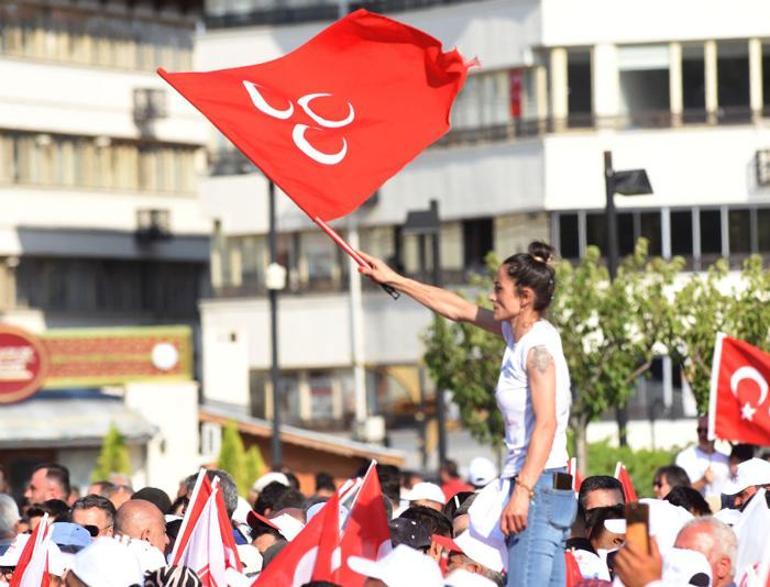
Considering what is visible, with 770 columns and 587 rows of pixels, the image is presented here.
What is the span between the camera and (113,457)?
49062 millimetres

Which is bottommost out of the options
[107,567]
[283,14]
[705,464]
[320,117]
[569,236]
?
[705,464]

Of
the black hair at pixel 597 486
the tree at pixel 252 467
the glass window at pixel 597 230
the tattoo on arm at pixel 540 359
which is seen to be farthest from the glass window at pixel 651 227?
the tattoo on arm at pixel 540 359

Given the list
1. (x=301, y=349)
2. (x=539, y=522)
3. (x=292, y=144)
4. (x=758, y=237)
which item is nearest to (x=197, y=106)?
(x=292, y=144)

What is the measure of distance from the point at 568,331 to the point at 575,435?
1.87 meters

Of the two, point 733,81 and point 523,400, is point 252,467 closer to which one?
point 733,81

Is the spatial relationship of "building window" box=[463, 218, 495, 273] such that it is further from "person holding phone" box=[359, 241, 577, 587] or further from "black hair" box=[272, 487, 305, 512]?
"person holding phone" box=[359, 241, 577, 587]

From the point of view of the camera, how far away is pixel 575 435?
3491 cm

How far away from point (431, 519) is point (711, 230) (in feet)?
122

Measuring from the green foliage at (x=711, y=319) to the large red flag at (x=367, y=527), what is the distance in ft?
63.1

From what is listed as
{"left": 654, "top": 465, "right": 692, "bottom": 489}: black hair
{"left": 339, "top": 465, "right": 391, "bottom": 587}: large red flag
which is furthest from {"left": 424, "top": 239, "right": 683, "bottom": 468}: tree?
{"left": 339, "top": 465, "right": 391, "bottom": 587}: large red flag

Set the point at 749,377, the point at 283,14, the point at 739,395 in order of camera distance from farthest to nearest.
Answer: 1. the point at 283,14
2. the point at 749,377
3. the point at 739,395

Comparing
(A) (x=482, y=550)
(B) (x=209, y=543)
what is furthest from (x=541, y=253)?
(B) (x=209, y=543)

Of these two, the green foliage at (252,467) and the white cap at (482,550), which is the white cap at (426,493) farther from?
the green foliage at (252,467)

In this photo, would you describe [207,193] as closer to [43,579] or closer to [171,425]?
[171,425]
